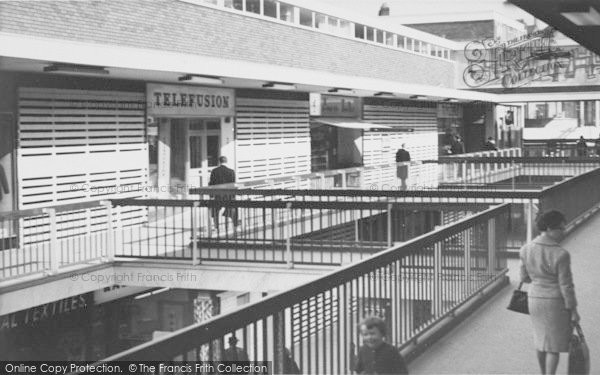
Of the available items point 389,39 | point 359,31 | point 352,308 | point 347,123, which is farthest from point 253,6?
point 352,308

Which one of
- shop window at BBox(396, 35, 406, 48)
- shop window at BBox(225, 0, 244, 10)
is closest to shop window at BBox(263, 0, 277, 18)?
shop window at BBox(225, 0, 244, 10)

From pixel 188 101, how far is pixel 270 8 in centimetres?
733

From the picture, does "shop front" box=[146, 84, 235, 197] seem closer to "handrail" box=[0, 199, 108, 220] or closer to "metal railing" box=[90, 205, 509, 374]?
"handrail" box=[0, 199, 108, 220]

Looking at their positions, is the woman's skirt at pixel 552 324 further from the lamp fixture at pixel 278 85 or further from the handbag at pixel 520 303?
the lamp fixture at pixel 278 85

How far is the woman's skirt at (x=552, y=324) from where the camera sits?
7082 millimetres

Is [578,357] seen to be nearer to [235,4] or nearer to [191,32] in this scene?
[191,32]

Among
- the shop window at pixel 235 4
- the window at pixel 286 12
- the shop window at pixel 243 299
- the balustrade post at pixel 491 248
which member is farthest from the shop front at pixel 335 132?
the balustrade post at pixel 491 248

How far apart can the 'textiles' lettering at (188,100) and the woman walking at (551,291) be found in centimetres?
1601

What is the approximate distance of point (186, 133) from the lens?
957 inches

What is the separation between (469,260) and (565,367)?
9.34 ft

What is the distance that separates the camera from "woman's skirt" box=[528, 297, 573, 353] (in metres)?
7.08

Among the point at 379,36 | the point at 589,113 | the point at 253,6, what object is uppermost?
the point at 379,36

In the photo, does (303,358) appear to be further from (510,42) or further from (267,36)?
(510,42)

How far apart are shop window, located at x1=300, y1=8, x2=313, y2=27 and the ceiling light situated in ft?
73.7
